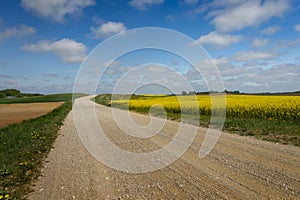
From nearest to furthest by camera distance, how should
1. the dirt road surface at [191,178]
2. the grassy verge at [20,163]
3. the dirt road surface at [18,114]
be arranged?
the dirt road surface at [191,178] → the grassy verge at [20,163] → the dirt road surface at [18,114]

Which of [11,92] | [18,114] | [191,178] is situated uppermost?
[11,92]

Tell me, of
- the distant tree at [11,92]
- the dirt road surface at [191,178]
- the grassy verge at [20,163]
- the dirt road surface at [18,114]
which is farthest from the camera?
the distant tree at [11,92]

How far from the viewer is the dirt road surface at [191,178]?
4918 millimetres

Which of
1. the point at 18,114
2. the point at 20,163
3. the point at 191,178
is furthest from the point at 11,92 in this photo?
the point at 191,178

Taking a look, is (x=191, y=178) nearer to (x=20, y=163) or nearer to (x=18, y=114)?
(x=20, y=163)

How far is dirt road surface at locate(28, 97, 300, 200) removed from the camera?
4.92 meters

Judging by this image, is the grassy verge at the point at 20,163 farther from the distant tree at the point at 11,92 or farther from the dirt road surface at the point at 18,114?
the distant tree at the point at 11,92

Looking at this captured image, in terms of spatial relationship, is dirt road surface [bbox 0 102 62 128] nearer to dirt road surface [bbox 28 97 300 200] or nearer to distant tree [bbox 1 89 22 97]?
dirt road surface [bbox 28 97 300 200]

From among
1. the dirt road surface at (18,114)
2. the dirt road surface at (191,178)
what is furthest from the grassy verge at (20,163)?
the dirt road surface at (18,114)

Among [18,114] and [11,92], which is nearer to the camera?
[18,114]

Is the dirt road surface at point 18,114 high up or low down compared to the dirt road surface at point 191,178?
down

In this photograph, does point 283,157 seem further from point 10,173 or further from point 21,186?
point 10,173

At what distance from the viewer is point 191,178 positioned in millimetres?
5723

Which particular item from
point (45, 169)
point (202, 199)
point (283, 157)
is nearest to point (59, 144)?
point (45, 169)
